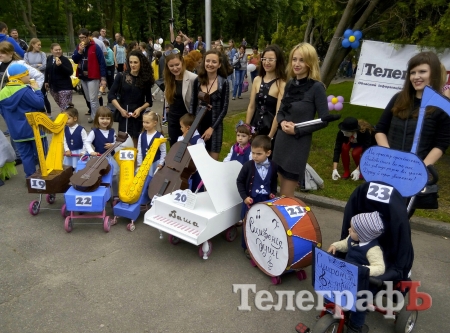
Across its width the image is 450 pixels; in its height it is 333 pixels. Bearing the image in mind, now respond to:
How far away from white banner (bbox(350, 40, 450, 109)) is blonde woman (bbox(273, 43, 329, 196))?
12.6ft

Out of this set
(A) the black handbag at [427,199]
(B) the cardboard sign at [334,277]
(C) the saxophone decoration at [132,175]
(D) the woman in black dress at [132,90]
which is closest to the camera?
(B) the cardboard sign at [334,277]

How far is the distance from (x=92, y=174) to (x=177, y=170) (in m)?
1.01

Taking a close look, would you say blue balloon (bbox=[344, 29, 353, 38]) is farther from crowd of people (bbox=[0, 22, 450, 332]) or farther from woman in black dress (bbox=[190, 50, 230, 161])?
woman in black dress (bbox=[190, 50, 230, 161])

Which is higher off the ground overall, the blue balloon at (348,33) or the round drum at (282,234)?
the blue balloon at (348,33)

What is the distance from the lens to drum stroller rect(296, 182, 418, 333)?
101 inches

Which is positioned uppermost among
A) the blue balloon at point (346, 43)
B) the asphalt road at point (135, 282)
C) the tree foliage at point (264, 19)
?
the tree foliage at point (264, 19)

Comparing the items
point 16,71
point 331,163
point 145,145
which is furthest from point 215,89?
point 331,163

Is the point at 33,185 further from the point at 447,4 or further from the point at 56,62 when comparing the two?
the point at 447,4

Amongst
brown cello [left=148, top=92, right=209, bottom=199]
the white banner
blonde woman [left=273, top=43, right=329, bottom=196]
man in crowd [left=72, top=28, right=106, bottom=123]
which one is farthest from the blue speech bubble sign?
man in crowd [left=72, top=28, right=106, bottom=123]

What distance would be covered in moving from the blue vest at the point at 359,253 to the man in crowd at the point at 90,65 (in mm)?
6711

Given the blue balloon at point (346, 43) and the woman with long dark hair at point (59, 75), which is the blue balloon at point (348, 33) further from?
the woman with long dark hair at point (59, 75)

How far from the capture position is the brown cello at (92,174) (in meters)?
4.26

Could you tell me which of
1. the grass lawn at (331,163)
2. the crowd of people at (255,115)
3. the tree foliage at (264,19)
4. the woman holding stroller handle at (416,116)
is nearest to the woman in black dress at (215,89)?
the crowd of people at (255,115)

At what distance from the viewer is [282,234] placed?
124 inches
